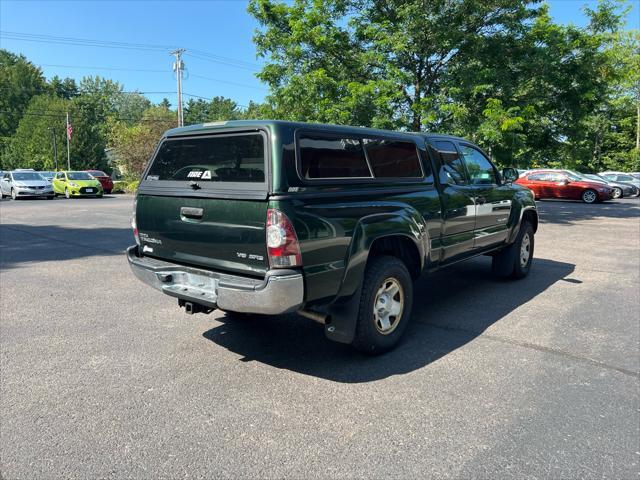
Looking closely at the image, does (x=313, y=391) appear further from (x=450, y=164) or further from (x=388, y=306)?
(x=450, y=164)

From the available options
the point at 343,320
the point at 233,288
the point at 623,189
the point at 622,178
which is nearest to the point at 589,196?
the point at 623,189

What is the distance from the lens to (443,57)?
13547 mm

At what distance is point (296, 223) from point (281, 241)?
0.16 metres

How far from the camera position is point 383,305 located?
163 inches

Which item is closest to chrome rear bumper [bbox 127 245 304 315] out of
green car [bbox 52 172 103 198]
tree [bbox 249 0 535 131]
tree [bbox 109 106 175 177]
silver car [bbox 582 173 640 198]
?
tree [bbox 249 0 535 131]

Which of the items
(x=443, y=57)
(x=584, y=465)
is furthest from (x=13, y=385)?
(x=443, y=57)

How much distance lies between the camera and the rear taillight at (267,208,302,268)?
10.8 ft

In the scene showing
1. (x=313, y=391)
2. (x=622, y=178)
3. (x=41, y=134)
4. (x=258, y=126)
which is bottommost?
(x=313, y=391)

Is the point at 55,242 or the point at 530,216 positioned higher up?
the point at 530,216

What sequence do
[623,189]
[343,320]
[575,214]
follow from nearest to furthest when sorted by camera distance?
1. [343,320]
2. [575,214]
3. [623,189]

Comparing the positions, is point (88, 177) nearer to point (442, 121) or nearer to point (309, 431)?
point (442, 121)

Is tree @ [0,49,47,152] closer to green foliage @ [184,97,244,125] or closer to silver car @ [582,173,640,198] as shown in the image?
green foliage @ [184,97,244,125]

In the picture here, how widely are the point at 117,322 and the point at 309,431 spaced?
2874mm

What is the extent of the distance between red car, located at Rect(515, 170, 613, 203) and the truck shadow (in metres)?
19.1
